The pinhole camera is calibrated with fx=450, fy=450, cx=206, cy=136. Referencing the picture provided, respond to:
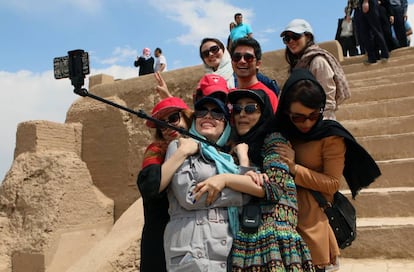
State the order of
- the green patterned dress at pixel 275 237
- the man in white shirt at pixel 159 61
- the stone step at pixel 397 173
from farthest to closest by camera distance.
A: the man in white shirt at pixel 159 61, the stone step at pixel 397 173, the green patterned dress at pixel 275 237

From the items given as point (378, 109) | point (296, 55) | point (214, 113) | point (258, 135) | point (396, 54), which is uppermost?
point (396, 54)

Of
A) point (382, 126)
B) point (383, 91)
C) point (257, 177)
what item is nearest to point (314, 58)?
point (257, 177)

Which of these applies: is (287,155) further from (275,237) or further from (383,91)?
(383,91)

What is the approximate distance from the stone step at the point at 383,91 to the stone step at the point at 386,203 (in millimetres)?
2324

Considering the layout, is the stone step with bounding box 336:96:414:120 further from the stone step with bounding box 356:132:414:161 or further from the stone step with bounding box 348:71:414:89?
the stone step with bounding box 356:132:414:161

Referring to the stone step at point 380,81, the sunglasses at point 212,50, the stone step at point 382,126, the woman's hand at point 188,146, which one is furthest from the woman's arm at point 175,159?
the stone step at point 380,81

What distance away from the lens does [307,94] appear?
2180 millimetres

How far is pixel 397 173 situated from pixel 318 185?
104 inches

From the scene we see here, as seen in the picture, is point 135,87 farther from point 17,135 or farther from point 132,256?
point 132,256

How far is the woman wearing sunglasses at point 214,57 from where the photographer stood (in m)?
3.65

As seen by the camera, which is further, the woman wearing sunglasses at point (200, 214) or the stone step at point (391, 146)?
→ the stone step at point (391, 146)

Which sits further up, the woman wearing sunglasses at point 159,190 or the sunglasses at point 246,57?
the sunglasses at point 246,57

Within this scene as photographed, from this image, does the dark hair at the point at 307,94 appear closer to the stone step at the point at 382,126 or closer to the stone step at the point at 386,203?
the stone step at the point at 386,203

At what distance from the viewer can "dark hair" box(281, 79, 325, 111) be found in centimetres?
218
